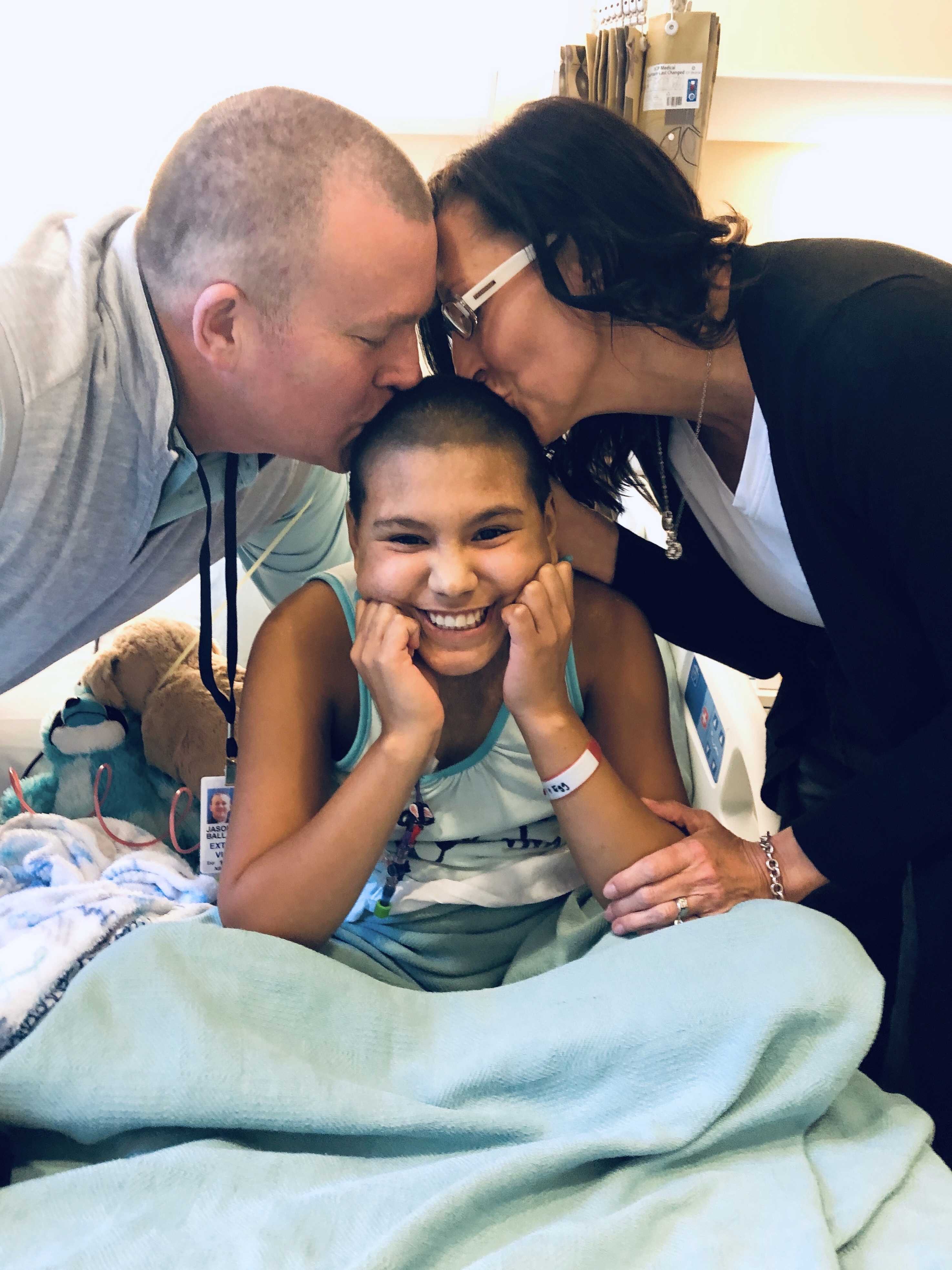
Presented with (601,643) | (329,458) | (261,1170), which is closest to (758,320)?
(601,643)

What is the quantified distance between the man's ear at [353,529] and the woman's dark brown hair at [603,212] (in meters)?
0.37

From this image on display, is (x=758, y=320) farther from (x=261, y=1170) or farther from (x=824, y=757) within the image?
(x=261, y=1170)

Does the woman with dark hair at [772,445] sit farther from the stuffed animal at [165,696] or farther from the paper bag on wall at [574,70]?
the paper bag on wall at [574,70]

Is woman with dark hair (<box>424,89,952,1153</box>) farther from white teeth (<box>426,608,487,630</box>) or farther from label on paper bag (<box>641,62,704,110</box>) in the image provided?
label on paper bag (<box>641,62,704,110</box>)

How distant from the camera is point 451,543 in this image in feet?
3.60

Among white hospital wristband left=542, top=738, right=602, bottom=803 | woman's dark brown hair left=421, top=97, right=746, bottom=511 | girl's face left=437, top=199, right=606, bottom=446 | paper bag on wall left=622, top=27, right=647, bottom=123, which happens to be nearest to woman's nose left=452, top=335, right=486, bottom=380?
girl's face left=437, top=199, right=606, bottom=446

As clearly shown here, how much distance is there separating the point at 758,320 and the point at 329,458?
56 centimetres

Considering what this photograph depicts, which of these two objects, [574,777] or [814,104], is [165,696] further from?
[814,104]

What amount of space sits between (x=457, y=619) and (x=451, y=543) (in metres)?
0.10

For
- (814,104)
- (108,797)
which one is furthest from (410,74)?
(108,797)

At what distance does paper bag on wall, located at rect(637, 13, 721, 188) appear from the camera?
2014mm

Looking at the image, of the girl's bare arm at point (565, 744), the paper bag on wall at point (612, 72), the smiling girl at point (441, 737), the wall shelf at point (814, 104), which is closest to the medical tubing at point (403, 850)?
the smiling girl at point (441, 737)

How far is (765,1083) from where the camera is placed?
82cm

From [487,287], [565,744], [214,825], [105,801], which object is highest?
[487,287]
